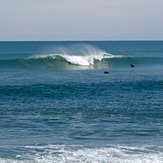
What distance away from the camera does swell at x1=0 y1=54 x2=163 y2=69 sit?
266 feet

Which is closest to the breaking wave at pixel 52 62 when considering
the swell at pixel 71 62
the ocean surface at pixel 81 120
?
the swell at pixel 71 62

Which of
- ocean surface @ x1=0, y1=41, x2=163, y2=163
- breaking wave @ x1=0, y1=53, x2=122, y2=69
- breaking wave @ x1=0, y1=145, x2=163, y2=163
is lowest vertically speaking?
breaking wave @ x1=0, y1=145, x2=163, y2=163

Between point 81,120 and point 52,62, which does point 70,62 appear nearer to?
point 52,62

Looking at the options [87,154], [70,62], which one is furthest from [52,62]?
[87,154]

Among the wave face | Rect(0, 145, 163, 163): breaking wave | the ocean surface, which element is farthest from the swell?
Rect(0, 145, 163, 163): breaking wave

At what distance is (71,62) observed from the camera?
282 ft

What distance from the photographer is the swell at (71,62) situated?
266 ft

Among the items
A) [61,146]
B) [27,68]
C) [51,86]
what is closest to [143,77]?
[51,86]

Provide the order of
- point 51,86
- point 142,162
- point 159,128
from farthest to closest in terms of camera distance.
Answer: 1. point 51,86
2. point 159,128
3. point 142,162

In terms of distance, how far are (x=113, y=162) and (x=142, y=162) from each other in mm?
1258

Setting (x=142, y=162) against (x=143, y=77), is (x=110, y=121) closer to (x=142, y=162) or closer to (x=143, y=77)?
(x=142, y=162)

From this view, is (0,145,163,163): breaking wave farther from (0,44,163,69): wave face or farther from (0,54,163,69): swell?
(0,54,163,69): swell

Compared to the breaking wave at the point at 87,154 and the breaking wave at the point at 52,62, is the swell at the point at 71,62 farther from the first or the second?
the breaking wave at the point at 87,154

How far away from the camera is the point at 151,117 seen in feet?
114
